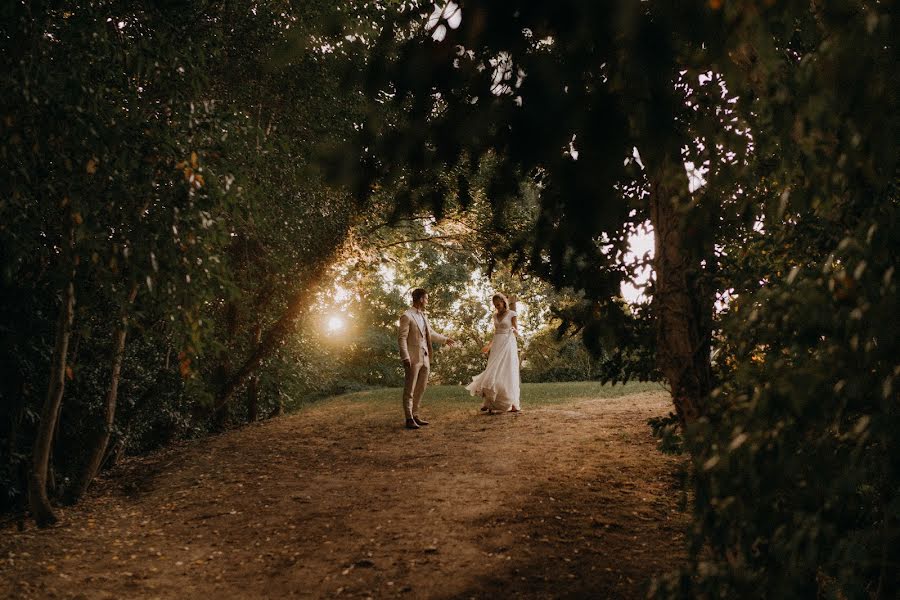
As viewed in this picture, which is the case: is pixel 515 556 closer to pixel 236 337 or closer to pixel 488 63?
pixel 488 63

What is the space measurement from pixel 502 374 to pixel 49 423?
8.04m

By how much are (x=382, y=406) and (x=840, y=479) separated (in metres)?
13.8

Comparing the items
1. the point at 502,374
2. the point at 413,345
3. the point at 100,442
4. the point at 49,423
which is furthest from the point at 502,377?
the point at 49,423

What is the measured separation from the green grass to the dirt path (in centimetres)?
462

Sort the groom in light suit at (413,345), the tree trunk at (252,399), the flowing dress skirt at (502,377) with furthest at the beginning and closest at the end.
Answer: the tree trunk at (252,399) < the flowing dress skirt at (502,377) < the groom in light suit at (413,345)

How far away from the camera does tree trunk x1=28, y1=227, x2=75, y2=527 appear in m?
6.36

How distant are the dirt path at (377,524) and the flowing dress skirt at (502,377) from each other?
2406 mm

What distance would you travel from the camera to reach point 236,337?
1258 centimetres

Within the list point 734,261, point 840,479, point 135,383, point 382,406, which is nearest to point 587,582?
point 734,261

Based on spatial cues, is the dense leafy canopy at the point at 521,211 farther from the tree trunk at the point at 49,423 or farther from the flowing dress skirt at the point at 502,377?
the flowing dress skirt at the point at 502,377

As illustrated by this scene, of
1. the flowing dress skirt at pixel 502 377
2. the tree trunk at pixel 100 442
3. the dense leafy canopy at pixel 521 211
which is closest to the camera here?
the dense leafy canopy at pixel 521 211

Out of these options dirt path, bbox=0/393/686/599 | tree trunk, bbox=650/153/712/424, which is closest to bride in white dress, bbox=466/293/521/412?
dirt path, bbox=0/393/686/599

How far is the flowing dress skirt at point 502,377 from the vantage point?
42.0 ft

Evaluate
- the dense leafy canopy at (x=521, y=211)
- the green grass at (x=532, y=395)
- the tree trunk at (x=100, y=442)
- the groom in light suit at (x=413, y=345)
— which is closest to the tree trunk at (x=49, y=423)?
the dense leafy canopy at (x=521, y=211)
